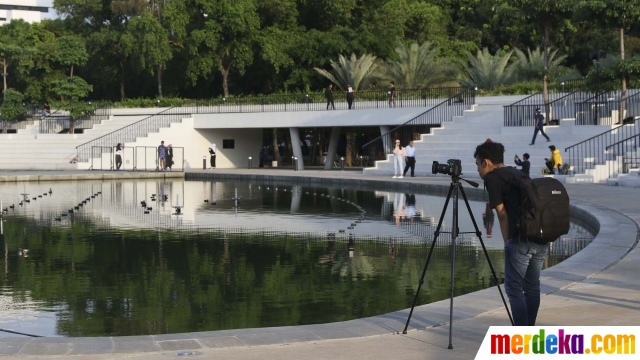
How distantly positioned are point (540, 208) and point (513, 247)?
433mm

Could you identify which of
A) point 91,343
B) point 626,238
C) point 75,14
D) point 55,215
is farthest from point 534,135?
point 75,14

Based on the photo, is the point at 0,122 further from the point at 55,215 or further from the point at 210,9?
the point at 55,215

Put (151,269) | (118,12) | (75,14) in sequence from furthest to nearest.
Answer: (75,14) → (118,12) → (151,269)

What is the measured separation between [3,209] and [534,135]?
1736cm

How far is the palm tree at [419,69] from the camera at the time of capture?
4584cm

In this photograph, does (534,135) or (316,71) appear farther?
(316,71)

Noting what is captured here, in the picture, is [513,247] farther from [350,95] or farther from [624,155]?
[350,95]

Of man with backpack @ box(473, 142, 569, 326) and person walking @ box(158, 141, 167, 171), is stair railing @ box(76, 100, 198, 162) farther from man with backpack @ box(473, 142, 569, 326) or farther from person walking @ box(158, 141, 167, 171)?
man with backpack @ box(473, 142, 569, 326)

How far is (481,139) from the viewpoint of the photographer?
3575 cm

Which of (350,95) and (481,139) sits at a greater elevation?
(350,95)

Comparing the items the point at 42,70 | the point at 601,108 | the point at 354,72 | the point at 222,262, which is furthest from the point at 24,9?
the point at 222,262

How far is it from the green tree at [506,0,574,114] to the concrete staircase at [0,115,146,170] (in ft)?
69.2

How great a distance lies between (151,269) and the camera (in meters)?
13.5

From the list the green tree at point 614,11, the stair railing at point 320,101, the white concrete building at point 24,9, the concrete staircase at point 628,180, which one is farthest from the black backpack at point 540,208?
the white concrete building at point 24,9
